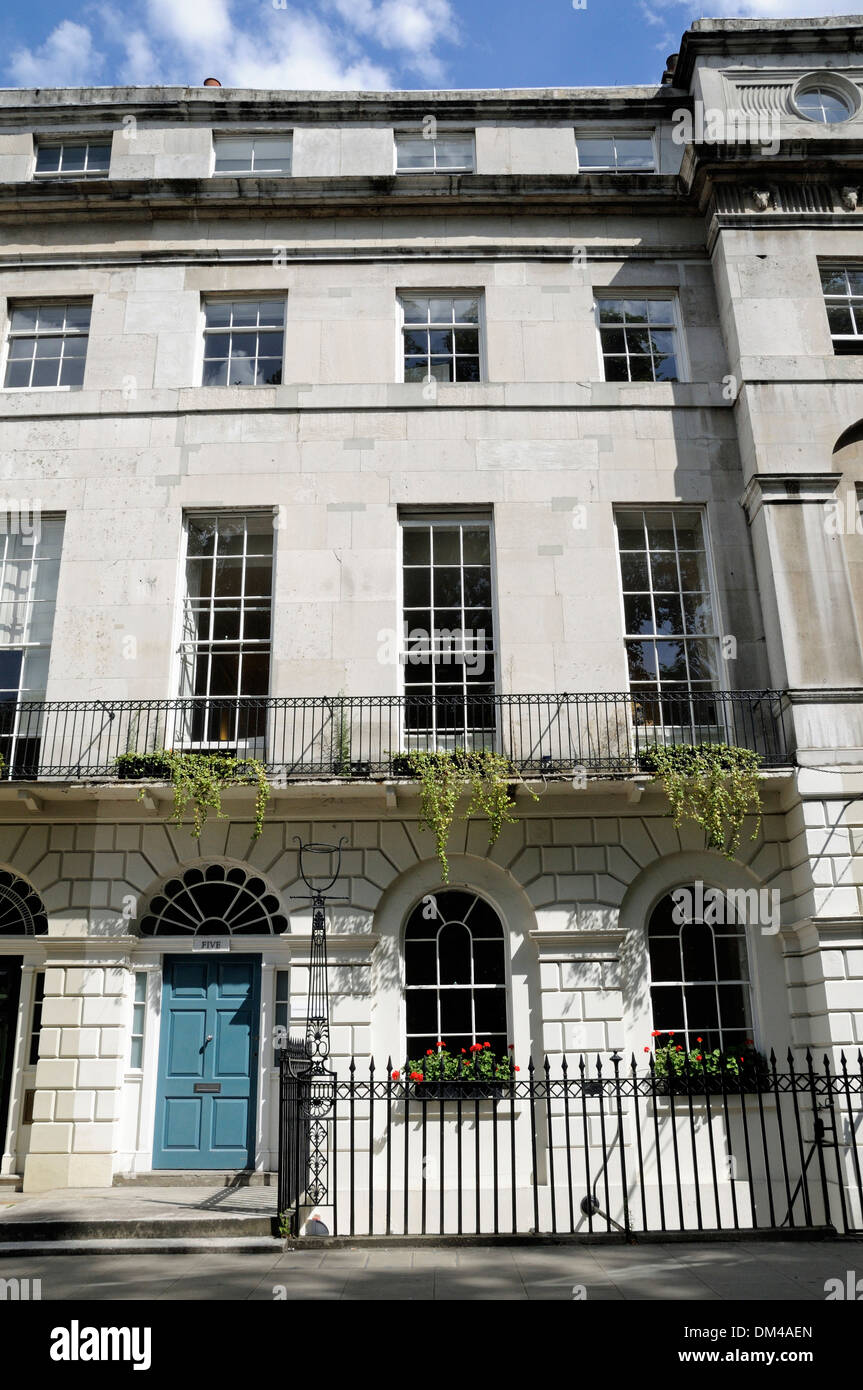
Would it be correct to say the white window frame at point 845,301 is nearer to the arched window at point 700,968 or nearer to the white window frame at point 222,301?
the white window frame at point 222,301

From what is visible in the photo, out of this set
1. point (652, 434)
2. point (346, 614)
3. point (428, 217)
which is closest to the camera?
point (346, 614)

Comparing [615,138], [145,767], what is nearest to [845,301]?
[615,138]

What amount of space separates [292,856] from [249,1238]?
468 cm

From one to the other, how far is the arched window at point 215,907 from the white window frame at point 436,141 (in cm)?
1185

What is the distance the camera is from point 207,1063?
12734 millimetres

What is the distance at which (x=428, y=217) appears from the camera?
16.2m

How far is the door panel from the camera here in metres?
12.7

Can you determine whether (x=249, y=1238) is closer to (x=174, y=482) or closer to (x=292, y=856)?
(x=292, y=856)

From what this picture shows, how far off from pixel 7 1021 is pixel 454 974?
5.81 m

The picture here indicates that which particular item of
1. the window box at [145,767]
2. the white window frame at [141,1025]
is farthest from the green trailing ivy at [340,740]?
the white window frame at [141,1025]

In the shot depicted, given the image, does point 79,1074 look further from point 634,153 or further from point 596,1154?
point 634,153

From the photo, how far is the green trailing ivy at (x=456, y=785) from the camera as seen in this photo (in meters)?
12.3

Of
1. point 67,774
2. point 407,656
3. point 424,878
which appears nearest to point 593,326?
point 407,656

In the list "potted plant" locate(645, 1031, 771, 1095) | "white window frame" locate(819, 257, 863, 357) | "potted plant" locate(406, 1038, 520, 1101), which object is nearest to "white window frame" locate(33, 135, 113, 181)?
"white window frame" locate(819, 257, 863, 357)
